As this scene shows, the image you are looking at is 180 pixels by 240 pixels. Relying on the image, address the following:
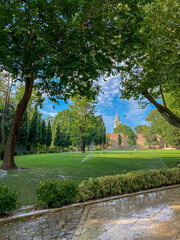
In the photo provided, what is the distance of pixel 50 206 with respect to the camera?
528cm

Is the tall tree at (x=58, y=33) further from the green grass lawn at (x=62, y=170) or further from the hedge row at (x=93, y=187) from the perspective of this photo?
the green grass lawn at (x=62, y=170)

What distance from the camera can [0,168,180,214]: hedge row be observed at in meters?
4.87

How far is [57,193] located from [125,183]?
9.14ft

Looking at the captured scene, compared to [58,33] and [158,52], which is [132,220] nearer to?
[58,33]

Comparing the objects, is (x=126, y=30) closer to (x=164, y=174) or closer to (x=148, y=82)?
(x=148, y=82)

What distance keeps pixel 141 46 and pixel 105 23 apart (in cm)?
261

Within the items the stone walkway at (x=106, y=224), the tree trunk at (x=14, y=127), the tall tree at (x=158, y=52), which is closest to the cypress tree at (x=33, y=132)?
the tree trunk at (x=14, y=127)

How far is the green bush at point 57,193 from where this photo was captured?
516 centimetres

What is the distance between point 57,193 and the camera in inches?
208

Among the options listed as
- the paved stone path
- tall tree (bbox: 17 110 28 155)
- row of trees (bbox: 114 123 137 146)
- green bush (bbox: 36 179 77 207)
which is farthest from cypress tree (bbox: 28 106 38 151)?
row of trees (bbox: 114 123 137 146)

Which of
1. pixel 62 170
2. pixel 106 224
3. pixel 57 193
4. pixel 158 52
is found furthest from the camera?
pixel 62 170

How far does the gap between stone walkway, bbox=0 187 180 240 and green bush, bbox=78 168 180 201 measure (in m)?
0.57

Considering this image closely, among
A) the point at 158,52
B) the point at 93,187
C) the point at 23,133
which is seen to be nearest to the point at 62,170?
the point at 93,187

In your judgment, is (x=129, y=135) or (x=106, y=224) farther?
(x=129, y=135)
